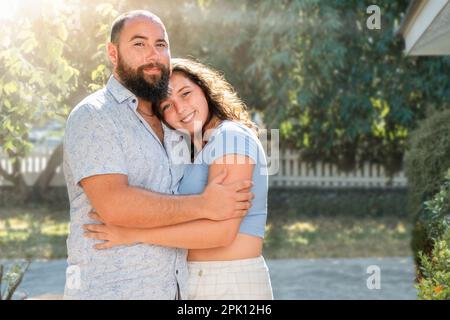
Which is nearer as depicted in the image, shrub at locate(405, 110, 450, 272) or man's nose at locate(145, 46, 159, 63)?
man's nose at locate(145, 46, 159, 63)

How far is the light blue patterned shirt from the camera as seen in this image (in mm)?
3150

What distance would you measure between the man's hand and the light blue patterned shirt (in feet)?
0.71

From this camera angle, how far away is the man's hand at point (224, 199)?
3.22 meters

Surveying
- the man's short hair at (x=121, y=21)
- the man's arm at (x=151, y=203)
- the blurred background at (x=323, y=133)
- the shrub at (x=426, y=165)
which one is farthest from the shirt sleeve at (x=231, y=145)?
the shrub at (x=426, y=165)

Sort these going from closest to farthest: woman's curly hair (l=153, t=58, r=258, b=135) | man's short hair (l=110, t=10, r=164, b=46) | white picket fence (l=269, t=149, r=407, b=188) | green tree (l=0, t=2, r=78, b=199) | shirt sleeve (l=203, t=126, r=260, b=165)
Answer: shirt sleeve (l=203, t=126, r=260, b=165), man's short hair (l=110, t=10, r=164, b=46), woman's curly hair (l=153, t=58, r=258, b=135), green tree (l=0, t=2, r=78, b=199), white picket fence (l=269, t=149, r=407, b=188)

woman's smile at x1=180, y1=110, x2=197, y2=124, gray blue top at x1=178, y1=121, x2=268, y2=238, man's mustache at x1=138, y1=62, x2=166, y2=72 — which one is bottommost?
gray blue top at x1=178, y1=121, x2=268, y2=238

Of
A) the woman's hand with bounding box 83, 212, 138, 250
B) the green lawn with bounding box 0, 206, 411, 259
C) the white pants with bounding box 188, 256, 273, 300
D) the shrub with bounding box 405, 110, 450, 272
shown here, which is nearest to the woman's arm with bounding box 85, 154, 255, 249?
the woman's hand with bounding box 83, 212, 138, 250

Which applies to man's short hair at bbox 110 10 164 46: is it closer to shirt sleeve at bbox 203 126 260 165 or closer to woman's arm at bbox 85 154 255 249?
shirt sleeve at bbox 203 126 260 165

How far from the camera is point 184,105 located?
3615 mm

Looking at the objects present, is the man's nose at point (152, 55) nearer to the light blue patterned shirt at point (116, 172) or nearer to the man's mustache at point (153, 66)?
the man's mustache at point (153, 66)

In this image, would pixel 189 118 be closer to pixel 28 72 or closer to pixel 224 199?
pixel 224 199

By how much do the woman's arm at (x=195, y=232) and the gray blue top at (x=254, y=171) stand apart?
0.21 ft

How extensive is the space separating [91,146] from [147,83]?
1.48 feet
